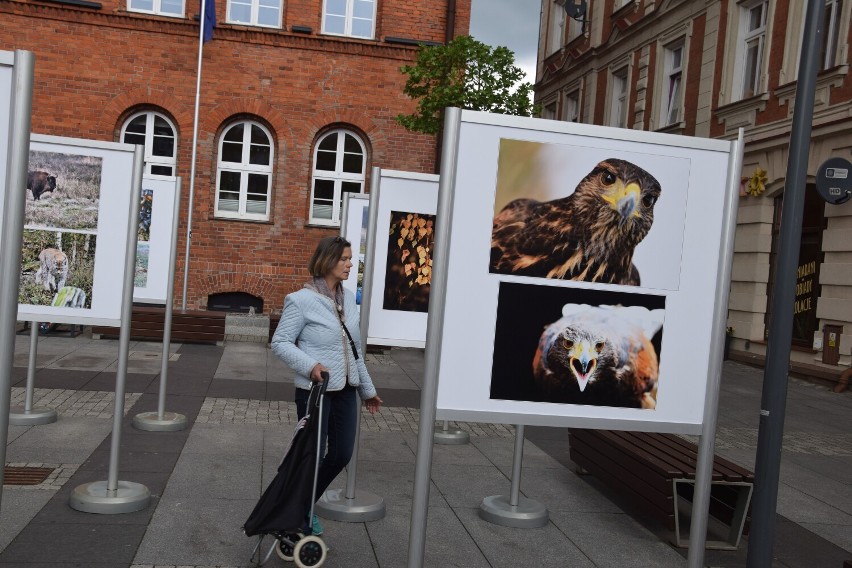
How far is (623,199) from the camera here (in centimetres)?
416

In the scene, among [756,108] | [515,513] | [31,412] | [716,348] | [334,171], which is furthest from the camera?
[334,171]

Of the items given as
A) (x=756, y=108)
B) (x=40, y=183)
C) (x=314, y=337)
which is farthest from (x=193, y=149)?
(x=314, y=337)

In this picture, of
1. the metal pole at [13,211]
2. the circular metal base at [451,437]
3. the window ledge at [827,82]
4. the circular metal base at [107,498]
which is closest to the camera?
the metal pole at [13,211]

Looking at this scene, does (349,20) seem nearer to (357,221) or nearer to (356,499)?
(357,221)

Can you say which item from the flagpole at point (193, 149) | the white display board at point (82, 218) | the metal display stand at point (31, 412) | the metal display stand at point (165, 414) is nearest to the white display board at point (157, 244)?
the metal display stand at point (165, 414)

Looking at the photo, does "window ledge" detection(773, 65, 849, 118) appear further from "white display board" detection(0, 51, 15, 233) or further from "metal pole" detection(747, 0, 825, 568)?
"white display board" detection(0, 51, 15, 233)

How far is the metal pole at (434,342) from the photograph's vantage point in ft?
12.5

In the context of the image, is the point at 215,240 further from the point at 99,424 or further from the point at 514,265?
the point at 514,265

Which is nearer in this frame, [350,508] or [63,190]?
[350,508]

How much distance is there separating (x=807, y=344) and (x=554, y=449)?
9.76 m

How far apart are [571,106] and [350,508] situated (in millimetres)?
25939

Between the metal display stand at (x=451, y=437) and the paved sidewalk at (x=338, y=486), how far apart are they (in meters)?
0.15

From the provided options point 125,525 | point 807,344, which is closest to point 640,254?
point 125,525

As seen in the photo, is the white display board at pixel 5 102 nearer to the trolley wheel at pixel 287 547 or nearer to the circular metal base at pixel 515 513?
the trolley wheel at pixel 287 547
